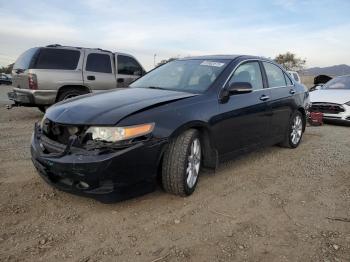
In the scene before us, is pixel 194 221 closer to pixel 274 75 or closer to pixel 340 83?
pixel 274 75

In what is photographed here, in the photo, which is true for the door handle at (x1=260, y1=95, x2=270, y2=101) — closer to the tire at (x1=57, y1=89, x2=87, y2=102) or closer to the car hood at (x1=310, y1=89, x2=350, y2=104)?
the car hood at (x1=310, y1=89, x2=350, y2=104)

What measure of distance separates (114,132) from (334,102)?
7725mm

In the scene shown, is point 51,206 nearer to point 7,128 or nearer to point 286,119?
point 286,119

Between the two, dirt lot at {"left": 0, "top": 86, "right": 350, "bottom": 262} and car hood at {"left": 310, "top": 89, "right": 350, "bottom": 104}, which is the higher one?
car hood at {"left": 310, "top": 89, "right": 350, "bottom": 104}

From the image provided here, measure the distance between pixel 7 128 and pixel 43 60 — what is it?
2.00 meters

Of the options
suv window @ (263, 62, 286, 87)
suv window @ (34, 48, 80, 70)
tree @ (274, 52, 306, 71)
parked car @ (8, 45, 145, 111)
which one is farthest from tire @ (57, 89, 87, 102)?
tree @ (274, 52, 306, 71)

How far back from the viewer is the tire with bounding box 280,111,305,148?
253 inches

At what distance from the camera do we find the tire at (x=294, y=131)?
253 inches

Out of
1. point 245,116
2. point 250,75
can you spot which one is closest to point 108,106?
point 245,116

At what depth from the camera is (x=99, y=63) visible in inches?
403

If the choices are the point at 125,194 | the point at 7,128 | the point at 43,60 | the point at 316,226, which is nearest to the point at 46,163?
the point at 125,194

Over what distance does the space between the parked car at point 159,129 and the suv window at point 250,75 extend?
0.04 ft

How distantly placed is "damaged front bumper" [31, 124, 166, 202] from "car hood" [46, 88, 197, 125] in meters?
0.28

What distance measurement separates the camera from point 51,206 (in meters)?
3.74
